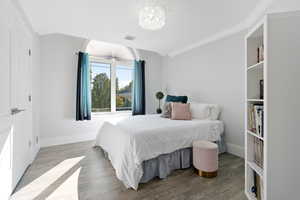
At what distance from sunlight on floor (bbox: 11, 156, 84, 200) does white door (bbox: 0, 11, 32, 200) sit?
5.1 inches

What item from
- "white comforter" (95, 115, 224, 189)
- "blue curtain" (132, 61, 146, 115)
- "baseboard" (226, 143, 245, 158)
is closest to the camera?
"white comforter" (95, 115, 224, 189)

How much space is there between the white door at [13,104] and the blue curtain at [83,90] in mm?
1250

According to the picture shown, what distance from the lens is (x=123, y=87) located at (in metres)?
4.41

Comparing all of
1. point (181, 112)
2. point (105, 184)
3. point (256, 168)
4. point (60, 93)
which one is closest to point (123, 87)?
point (60, 93)

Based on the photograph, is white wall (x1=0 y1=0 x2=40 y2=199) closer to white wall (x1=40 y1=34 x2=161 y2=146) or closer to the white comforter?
the white comforter

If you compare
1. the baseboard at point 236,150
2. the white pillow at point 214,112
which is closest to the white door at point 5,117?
the white pillow at point 214,112

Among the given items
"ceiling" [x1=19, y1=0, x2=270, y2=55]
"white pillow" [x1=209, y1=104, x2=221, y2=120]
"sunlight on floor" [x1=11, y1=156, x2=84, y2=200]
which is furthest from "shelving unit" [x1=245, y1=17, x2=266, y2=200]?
"sunlight on floor" [x1=11, y1=156, x2=84, y2=200]

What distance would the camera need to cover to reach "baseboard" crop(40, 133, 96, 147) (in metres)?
3.17

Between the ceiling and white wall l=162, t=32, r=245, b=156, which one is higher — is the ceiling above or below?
above

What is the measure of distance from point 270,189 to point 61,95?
3.91 metres

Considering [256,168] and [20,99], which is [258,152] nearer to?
[256,168]

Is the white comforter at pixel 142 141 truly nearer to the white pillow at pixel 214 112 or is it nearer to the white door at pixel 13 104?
the white pillow at pixel 214 112

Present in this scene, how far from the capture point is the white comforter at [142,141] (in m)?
1.72

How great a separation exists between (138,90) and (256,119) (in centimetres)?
326
